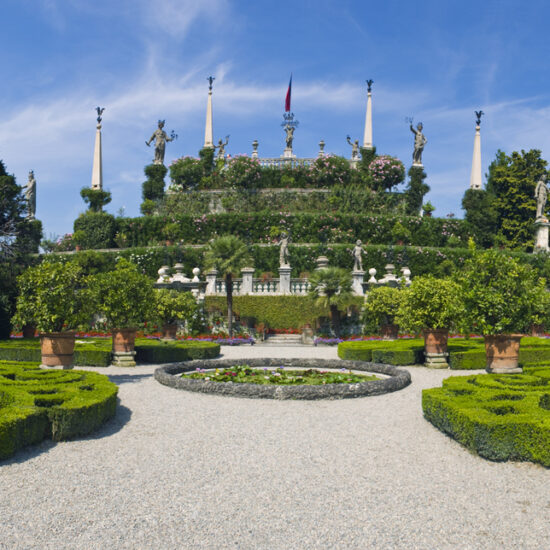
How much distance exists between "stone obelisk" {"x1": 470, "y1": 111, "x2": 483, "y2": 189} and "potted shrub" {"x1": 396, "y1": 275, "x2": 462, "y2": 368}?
115ft

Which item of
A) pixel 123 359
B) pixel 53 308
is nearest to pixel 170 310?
pixel 123 359

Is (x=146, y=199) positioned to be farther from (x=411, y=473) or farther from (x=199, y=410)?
(x=411, y=473)

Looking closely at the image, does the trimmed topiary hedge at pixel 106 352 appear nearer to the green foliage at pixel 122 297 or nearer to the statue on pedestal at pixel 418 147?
the green foliage at pixel 122 297

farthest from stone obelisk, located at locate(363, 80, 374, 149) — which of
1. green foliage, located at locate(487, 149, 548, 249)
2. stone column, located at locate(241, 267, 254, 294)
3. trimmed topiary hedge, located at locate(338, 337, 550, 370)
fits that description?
trimmed topiary hedge, located at locate(338, 337, 550, 370)

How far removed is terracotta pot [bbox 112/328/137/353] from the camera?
15406mm

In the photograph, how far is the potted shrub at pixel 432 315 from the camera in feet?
50.3

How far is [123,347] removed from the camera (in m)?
15.5

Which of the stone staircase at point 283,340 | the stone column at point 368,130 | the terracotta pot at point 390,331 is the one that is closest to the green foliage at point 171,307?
the stone staircase at point 283,340

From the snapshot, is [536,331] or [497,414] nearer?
[497,414]

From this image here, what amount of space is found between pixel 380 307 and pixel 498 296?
12682 mm

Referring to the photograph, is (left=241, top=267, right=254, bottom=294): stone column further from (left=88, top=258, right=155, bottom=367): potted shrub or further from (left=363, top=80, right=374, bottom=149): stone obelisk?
(left=363, top=80, right=374, bottom=149): stone obelisk

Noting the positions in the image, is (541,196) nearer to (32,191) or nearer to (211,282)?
(211,282)

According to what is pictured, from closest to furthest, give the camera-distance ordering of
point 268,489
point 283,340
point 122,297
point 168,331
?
point 268,489, point 122,297, point 168,331, point 283,340

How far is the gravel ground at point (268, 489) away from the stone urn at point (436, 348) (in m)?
6.93
